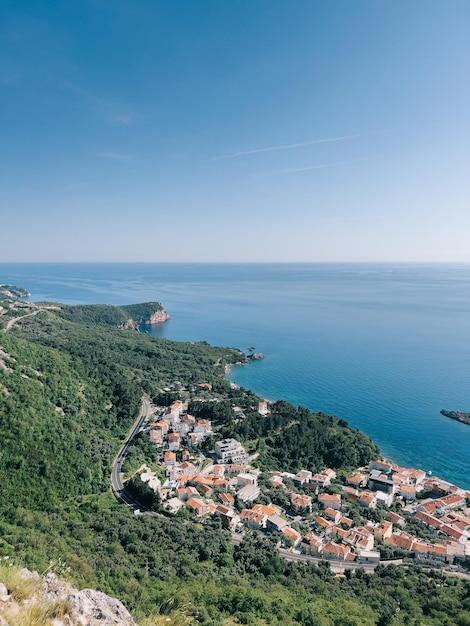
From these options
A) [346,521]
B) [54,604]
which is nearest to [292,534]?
[346,521]

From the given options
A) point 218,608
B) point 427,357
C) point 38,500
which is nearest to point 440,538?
point 218,608

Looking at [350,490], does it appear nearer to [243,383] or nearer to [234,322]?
[243,383]

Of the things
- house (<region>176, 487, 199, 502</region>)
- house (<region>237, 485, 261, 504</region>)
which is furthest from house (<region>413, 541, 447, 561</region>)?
house (<region>176, 487, 199, 502</region>)

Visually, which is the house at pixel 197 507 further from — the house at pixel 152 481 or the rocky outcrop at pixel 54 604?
the rocky outcrop at pixel 54 604

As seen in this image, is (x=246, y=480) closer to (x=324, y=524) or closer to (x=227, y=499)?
(x=227, y=499)

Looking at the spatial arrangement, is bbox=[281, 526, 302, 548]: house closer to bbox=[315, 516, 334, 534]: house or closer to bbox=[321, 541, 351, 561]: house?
bbox=[321, 541, 351, 561]: house

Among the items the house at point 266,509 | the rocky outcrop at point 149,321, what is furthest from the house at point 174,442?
the rocky outcrop at point 149,321
